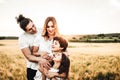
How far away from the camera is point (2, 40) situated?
7238 millimetres

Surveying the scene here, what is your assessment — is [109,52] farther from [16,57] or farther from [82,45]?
[16,57]

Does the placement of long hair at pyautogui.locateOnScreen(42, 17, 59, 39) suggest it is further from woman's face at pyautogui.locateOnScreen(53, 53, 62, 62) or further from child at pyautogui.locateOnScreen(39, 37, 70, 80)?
woman's face at pyautogui.locateOnScreen(53, 53, 62, 62)

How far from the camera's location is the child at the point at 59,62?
359 centimetres

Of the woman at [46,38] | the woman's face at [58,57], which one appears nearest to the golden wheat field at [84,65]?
the woman at [46,38]

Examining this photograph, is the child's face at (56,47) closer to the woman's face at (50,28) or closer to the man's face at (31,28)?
the woman's face at (50,28)

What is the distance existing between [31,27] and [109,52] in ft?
8.56

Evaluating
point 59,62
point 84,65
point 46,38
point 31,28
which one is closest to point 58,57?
point 59,62

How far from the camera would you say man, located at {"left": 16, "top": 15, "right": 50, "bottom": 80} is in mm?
3811

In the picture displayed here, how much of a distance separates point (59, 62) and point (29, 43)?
0.61 meters

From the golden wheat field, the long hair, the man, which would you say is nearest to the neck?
the man

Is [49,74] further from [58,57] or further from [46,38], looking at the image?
[46,38]

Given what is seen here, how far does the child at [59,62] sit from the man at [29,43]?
0.11 m

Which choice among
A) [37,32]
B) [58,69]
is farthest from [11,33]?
[58,69]

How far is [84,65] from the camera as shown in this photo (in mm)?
5270
